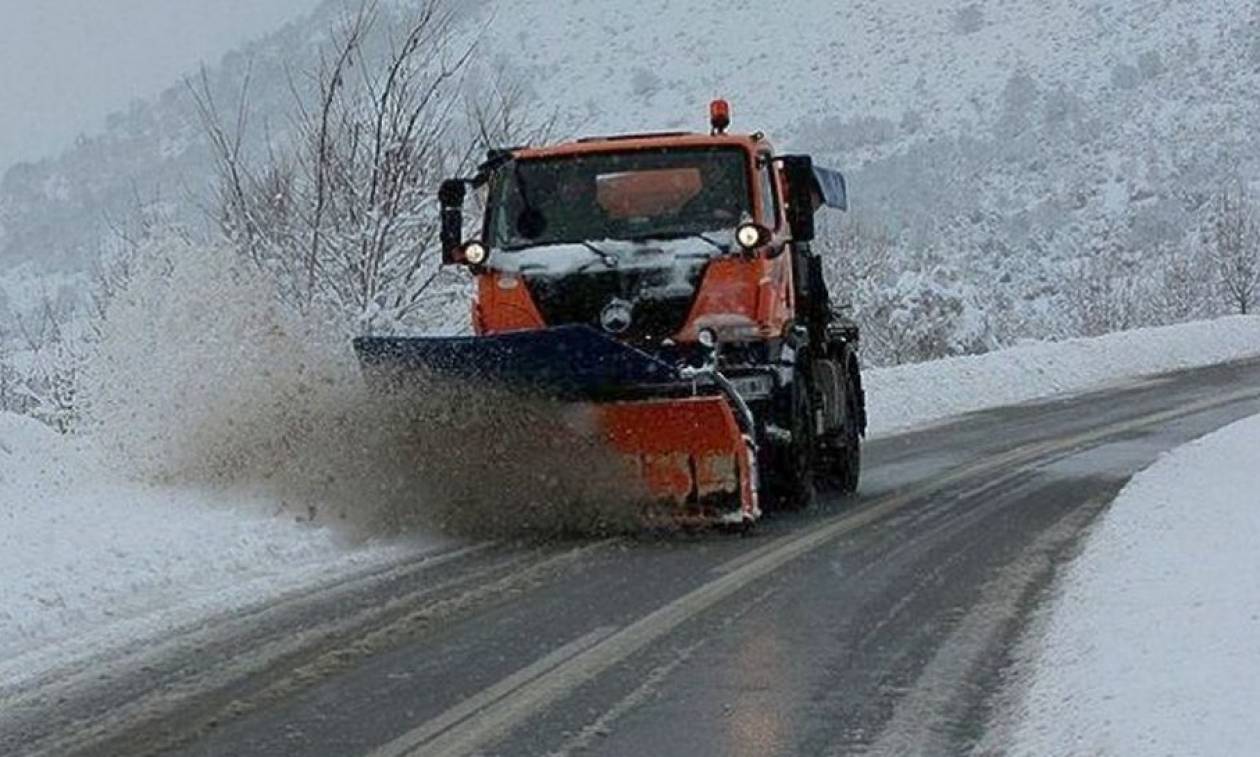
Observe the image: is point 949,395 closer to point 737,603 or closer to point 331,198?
point 331,198

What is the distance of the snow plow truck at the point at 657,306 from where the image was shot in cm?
926

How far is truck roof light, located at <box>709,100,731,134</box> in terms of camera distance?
35.4ft

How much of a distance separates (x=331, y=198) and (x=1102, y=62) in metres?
137

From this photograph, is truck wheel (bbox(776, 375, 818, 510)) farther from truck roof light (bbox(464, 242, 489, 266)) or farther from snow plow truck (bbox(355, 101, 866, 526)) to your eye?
truck roof light (bbox(464, 242, 489, 266))

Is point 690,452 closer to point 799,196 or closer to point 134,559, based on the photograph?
point 799,196

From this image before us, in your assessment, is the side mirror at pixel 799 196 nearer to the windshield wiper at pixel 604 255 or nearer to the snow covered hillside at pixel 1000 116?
the windshield wiper at pixel 604 255

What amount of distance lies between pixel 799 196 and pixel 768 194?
0.27 m

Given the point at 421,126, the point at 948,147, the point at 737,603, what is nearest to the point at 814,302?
the point at 737,603

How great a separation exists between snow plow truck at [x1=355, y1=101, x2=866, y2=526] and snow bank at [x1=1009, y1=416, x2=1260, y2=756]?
199 centimetres

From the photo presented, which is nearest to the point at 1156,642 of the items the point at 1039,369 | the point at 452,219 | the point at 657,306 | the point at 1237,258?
the point at 657,306

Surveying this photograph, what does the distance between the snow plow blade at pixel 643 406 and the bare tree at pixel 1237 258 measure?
142 feet

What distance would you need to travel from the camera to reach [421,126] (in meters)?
19.2

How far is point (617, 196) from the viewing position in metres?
9.99

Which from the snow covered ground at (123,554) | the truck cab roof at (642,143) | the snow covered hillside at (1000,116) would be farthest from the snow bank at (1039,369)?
the snow covered hillside at (1000,116)
